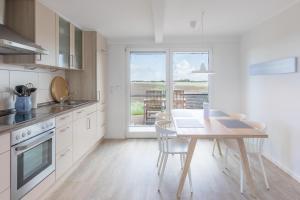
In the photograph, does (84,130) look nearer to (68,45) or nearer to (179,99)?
(68,45)

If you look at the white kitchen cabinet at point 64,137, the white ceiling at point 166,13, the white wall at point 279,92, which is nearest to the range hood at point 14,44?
the white ceiling at point 166,13

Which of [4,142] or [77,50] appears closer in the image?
[4,142]

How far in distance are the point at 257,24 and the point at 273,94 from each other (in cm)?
135

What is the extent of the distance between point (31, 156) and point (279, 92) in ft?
11.0

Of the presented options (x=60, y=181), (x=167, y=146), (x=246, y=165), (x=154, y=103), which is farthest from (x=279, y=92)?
(x=60, y=181)

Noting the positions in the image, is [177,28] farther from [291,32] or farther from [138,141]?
[138,141]

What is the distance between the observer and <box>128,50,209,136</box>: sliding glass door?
5.62 meters

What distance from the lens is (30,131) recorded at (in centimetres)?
229

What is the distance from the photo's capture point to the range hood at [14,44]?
2373 mm

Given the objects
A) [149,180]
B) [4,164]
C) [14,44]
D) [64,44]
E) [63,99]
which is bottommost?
[149,180]

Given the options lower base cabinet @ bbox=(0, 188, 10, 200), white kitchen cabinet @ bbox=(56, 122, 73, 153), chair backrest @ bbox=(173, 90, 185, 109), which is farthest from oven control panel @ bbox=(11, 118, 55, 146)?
chair backrest @ bbox=(173, 90, 185, 109)

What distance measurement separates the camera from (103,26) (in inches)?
172

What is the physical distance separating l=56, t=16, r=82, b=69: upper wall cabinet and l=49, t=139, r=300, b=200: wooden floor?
1.64 metres

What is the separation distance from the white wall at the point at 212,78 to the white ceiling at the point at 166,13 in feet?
2.22
